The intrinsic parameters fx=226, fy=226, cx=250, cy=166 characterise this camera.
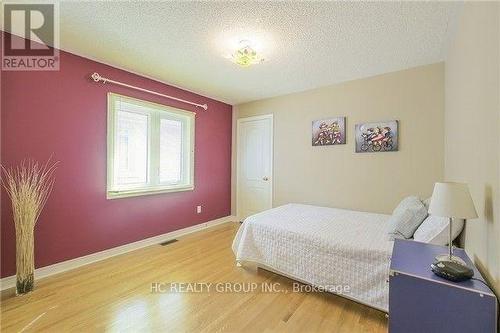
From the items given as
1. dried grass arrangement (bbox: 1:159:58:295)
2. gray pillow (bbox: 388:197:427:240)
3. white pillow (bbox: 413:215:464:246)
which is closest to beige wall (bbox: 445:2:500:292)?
white pillow (bbox: 413:215:464:246)

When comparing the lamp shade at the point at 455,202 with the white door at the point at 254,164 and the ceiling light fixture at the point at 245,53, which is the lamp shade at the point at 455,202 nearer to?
the ceiling light fixture at the point at 245,53

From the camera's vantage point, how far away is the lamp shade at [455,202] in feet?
4.02

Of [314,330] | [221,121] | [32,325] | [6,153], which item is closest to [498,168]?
[314,330]

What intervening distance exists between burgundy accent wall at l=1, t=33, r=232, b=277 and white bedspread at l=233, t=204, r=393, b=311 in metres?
1.61

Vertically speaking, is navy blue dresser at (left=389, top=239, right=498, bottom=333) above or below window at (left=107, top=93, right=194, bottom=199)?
below

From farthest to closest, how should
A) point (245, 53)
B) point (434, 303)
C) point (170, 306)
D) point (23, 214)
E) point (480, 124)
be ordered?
point (245, 53), point (23, 214), point (170, 306), point (480, 124), point (434, 303)

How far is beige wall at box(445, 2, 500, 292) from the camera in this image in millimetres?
1081

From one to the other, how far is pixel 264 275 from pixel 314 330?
0.86 metres

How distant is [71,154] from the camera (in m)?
2.56

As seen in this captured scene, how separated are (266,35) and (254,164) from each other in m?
2.62

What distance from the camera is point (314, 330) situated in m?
1.66
